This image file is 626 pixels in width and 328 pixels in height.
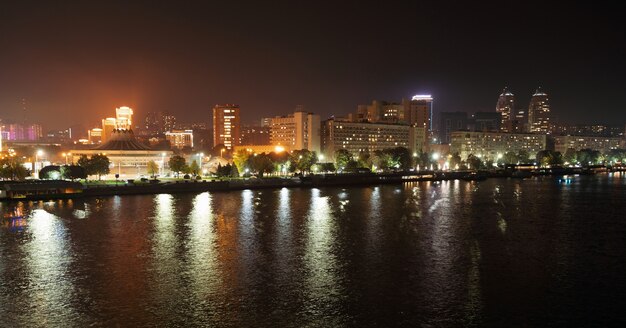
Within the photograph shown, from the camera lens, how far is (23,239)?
20.2m

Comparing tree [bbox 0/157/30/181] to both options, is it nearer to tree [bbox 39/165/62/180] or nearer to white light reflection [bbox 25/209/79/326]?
tree [bbox 39/165/62/180]

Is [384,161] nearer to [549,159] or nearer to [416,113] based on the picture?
[549,159]

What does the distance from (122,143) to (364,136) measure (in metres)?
52.8

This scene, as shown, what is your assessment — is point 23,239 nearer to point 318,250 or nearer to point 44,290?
point 44,290

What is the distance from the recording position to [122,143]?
204 feet

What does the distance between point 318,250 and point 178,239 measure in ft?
19.7

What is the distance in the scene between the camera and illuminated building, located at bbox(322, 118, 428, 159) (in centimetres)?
9794

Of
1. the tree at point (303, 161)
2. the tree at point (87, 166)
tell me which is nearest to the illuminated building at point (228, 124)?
the tree at point (303, 161)

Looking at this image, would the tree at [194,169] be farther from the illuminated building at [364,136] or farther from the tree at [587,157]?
the tree at [587,157]

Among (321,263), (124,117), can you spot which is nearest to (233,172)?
(124,117)

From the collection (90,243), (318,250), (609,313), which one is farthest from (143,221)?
(609,313)

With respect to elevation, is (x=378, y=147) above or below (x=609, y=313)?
above

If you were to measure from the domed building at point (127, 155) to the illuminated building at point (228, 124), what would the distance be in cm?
7371

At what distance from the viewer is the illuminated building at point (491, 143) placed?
117938 millimetres
